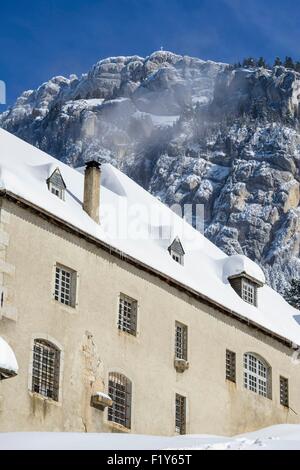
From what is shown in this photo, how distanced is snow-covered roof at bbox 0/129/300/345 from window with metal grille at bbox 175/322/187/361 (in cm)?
155

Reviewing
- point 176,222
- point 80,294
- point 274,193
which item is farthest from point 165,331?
point 274,193

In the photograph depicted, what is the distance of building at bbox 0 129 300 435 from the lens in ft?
98.7

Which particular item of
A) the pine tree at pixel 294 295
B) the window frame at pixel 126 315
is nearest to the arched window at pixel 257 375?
the window frame at pixel 126 315

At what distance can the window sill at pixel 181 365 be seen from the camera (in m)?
35.2

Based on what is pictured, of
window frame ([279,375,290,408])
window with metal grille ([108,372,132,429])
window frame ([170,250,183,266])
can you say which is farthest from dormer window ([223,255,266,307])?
window with metal grille ([108,372,132,429])

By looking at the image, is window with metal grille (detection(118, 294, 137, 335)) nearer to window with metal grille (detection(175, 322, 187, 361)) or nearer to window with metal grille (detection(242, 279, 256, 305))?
window with metal grille (detection(175, 322, 187, 361))

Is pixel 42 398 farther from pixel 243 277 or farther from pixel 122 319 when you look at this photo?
pixel 243 277

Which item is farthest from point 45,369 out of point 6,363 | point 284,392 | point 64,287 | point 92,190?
point 284,392

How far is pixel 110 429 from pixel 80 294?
15.2ft

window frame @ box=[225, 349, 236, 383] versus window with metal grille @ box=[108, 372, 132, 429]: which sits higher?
window frame @ box=[225, 349, 236, 383]

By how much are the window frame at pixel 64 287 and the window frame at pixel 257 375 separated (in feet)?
32.6

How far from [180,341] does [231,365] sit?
3.22 meters

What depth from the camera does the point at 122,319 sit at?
111 ft

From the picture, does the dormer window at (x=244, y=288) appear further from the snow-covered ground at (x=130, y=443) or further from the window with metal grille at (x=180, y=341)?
the snow-covered ground at (x=130, y=443)
